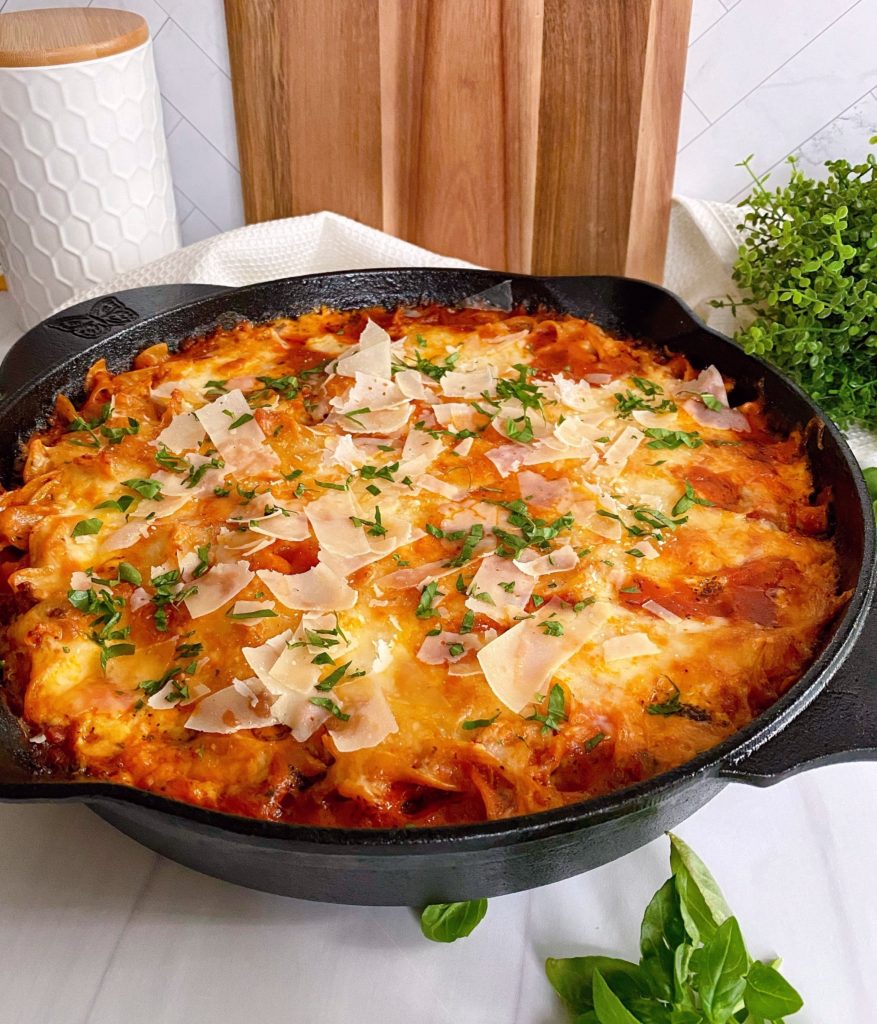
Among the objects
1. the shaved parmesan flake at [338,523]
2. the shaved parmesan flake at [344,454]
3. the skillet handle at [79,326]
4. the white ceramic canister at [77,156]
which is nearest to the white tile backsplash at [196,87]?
the white ceramic canister at [77,156]

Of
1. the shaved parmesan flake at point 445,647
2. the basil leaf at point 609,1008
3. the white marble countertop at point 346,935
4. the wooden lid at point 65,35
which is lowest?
the white marble countertop at point 346,935

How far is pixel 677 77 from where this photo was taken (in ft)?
9.23

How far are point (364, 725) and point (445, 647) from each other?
19cm

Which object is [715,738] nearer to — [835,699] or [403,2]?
[835,699]

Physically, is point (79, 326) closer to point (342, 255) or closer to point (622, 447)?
point (342, 255)

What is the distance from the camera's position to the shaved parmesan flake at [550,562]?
168 centimetres

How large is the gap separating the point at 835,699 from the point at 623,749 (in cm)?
30

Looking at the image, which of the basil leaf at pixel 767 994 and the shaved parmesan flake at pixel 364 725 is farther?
the shaved parmesan flake at pixel 364 725

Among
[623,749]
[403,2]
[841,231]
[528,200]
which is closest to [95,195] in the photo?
[403,2]

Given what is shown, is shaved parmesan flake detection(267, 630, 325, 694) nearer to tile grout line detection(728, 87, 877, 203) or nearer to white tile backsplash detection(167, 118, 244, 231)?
tile grout line detection(728, 87, 877, 203)

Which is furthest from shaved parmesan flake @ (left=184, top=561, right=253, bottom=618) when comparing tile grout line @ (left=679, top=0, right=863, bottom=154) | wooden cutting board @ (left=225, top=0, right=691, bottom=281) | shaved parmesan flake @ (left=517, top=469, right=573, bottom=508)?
tile grout line @ (left=679, top=0, right=863, bottom=154)

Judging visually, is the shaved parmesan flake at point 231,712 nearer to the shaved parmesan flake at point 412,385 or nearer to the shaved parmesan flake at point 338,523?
the shaved parmesan flake at point 338,523

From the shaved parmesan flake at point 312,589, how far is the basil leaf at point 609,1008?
0.65 m

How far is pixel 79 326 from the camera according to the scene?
2334mm
